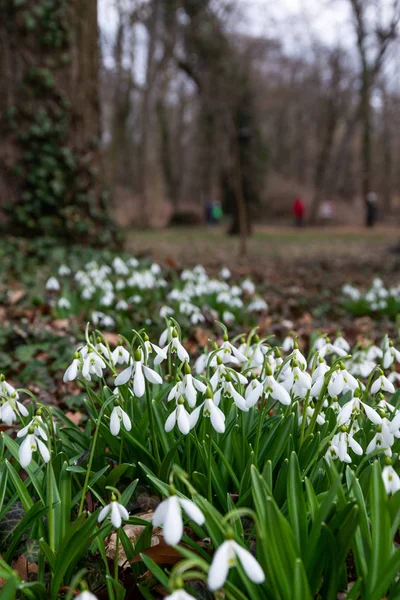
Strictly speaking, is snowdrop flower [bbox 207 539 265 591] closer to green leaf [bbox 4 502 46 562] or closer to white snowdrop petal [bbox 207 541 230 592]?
white snowdrop petal [bbox 207 541 230 592]

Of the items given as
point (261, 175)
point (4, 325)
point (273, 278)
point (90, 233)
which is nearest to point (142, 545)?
point (4, 325)

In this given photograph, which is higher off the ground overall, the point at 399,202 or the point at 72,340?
the point at 399,202

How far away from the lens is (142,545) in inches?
59.6

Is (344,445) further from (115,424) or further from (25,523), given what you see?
(25,523)

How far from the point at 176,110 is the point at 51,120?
938 inches

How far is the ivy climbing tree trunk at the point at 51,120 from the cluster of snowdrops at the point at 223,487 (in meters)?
5.32

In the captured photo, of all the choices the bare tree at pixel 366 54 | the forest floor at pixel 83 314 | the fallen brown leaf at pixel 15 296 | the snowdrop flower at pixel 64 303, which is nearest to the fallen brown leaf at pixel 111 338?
the forest floor at pixel 83 314

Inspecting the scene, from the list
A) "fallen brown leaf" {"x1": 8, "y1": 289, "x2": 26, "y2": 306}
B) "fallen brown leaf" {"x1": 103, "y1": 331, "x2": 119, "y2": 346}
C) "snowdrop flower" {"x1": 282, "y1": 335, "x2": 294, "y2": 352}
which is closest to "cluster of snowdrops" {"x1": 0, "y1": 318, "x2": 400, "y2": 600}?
"snowdrop flower" {"x1": 282, "y1": 335, "x2": 294, "y2": 352}

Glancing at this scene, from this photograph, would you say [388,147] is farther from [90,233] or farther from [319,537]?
[319,537]

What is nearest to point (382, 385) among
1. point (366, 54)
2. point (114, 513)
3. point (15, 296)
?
point (114, 513)

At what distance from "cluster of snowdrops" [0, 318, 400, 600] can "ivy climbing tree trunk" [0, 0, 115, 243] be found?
5.32 metres

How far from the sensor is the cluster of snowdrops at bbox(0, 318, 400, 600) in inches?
49.0

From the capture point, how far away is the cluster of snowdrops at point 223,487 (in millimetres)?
1244

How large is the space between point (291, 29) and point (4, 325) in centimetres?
2261
